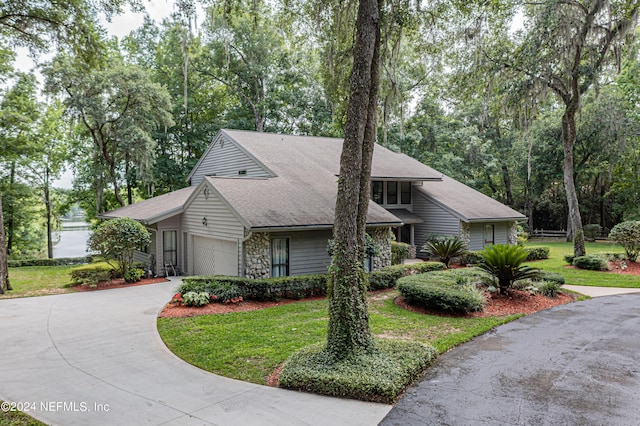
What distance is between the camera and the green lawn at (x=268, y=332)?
661 cm

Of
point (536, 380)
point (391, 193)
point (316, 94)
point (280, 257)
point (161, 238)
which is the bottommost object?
point (536, 380)

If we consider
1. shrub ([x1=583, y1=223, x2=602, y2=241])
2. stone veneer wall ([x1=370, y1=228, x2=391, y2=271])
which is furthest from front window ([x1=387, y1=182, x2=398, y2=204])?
shrub ([x1=583, y1=223, x2=602, y2=241])

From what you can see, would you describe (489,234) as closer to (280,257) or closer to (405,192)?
(405,192)

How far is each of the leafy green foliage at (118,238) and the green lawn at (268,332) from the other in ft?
18.4

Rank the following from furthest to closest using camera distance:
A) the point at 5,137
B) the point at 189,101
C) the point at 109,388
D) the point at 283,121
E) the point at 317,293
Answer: the point at 283,121
the point at 189,101
the point at 5,137
the point at 317,293
the point at 109,388

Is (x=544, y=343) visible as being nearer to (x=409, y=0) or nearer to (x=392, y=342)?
(x=392, y=342)

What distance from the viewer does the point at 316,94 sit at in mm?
29812

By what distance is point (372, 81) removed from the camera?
730 centimetres

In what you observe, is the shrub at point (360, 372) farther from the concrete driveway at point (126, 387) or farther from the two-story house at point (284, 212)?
the two-story house at point (284, 212)

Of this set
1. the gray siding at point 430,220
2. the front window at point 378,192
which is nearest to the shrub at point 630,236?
the gray siding at point 430,220

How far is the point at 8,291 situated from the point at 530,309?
53.5 feet

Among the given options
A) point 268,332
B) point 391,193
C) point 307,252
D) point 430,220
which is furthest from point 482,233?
point 268,332

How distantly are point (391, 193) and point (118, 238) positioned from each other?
13.5m

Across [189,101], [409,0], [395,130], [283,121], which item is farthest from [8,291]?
[395,130]
